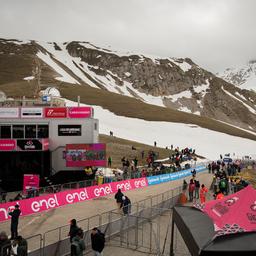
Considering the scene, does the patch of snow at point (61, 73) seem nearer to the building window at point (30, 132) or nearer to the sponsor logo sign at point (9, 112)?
the sponsor logo sign at point (9, 112)

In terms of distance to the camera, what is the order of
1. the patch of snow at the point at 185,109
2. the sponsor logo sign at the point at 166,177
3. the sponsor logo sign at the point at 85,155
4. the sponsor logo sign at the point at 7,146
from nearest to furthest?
1. the sponsor logo sign at the point at 7,146
2. the sponsor logo sign at the point at 85,155
3. the sponsor logo sign at the point at 166,177
4. the patch of snow at the point at 185,109

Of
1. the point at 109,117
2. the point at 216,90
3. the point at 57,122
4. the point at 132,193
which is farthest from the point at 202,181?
the point at 216,90

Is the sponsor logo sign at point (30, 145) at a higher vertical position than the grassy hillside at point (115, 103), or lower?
lower

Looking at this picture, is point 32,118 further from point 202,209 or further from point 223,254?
point 223,254

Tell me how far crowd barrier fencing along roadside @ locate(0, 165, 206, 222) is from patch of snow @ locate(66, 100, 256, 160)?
101 ft

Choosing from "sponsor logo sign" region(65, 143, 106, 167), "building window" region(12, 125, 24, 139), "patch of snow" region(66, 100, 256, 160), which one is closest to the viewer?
"sponsor logo sign" region(65, 143, 106, 167)

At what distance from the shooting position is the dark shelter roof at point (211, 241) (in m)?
9.62

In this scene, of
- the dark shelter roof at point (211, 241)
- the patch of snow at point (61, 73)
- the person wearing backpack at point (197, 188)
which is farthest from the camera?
the patch of snow at point (61, 73)

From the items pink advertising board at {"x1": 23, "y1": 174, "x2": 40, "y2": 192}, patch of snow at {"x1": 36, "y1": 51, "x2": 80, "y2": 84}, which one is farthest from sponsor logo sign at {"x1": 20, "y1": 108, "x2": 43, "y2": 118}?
patch of snow at {"x1": 36, "y1": 51, "x2": 80, "y2": 84}

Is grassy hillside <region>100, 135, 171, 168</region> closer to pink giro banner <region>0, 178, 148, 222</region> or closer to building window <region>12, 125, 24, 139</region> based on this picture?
pink giro banner <region>0, 178, 148, 222</region>

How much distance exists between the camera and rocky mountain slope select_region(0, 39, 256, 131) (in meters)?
159

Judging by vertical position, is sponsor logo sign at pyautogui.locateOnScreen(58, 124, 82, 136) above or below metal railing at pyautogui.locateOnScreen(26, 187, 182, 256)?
above

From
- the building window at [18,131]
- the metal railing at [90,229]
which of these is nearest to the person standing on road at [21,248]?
the metal railing at [90,229]

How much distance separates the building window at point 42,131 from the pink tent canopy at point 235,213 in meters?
23.2
